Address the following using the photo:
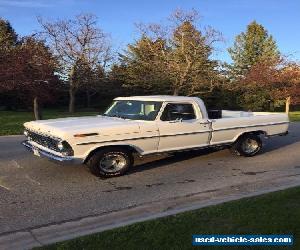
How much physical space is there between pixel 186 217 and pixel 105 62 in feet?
127

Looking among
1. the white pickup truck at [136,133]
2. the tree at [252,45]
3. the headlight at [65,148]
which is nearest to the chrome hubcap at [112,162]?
the white pickup truck at [136,133]

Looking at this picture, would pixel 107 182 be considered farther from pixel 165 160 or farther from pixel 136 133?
pixel 165 160

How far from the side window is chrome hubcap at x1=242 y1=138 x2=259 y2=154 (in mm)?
1847

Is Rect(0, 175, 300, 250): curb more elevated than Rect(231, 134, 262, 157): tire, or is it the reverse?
Rect(231, 134, 262, 157): tire

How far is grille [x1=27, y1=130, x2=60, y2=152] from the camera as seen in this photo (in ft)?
28.1

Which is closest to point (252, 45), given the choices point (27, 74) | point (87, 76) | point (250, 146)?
point (87, 76)

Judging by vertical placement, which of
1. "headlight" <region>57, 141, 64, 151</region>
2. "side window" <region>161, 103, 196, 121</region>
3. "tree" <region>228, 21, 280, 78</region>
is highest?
"tree" <region>228, 21, 280, 78</region>

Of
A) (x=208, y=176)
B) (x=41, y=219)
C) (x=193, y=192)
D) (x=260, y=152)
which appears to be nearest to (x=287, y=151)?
(x=260, y=152)

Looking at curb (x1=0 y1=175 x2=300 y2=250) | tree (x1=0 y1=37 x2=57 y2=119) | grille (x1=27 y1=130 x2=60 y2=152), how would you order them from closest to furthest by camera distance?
curb (x1=0 y1=175 x2=300 y2=250) → grille (x1=27 y1=130 x2=60 y2=152) → tree (x1=0 y1=37 x2=57 y2=119)

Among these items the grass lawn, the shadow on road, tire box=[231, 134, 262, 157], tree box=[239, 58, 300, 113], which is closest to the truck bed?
tire box=[231, 134, 262, 157]

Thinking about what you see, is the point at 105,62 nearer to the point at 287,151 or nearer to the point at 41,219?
the point at 287,151

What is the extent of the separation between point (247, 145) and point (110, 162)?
13.0ft

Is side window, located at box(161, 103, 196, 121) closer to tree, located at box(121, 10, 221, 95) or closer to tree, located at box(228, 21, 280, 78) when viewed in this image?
tree, located at box(121, 10, 221, 95)

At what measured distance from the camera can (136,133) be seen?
9.07m
